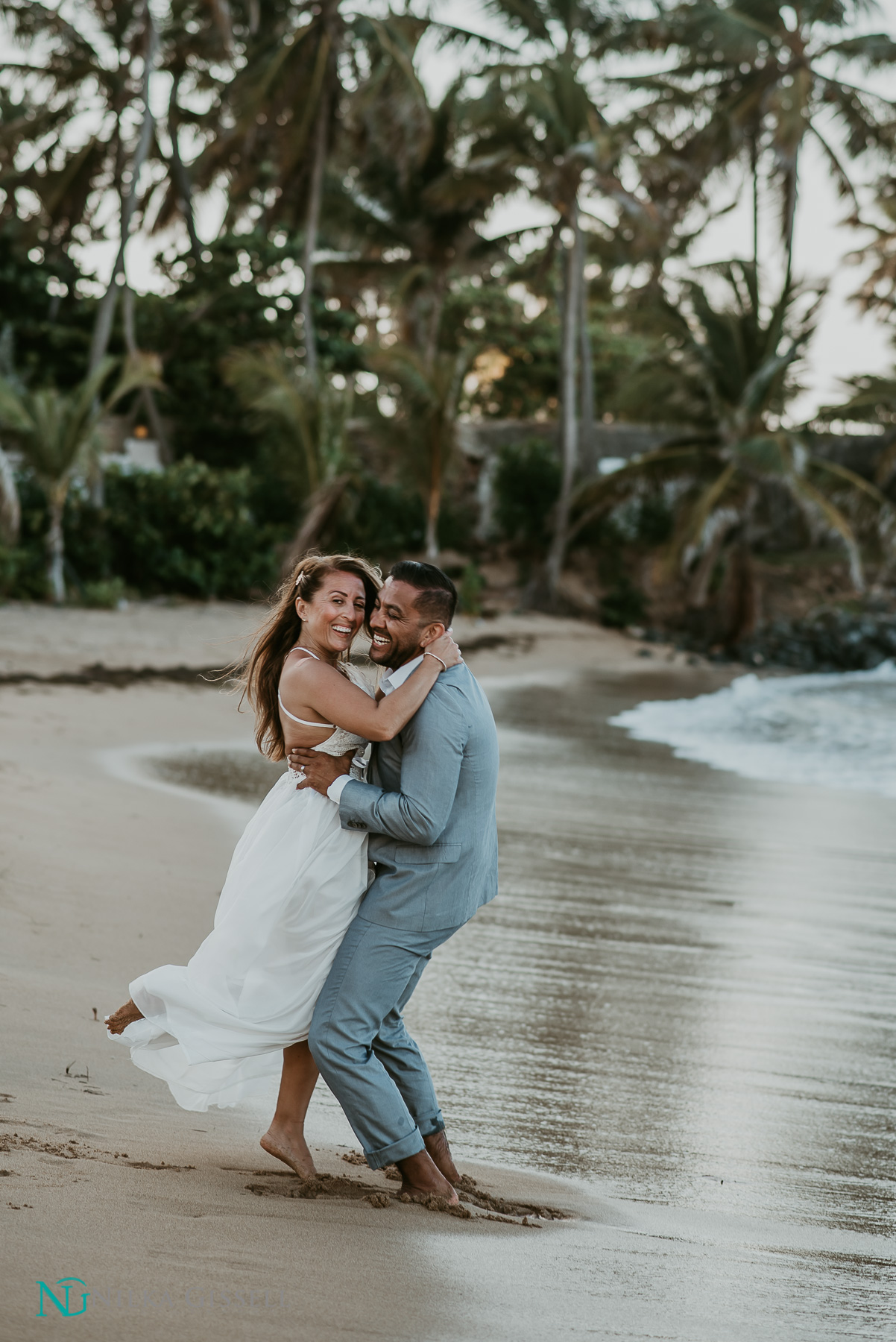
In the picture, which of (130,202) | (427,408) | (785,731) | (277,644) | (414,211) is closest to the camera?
(277,644)

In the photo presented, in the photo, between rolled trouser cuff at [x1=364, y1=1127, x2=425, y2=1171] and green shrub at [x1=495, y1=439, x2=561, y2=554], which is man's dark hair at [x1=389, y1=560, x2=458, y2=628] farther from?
green shrub at [x1=495, y1=439, x2=561, y2=554]

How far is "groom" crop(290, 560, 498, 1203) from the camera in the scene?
2709 mm

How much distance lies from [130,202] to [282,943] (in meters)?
18.2

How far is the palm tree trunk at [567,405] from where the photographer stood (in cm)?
2177

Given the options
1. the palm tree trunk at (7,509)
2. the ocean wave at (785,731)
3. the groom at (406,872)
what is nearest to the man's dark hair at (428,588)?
the groom at (406,872)

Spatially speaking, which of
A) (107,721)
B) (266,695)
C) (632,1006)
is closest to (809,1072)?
(632,1006)

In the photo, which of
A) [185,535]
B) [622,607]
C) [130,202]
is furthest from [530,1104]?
[622,607]

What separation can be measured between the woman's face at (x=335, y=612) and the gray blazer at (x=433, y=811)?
302 millimetres

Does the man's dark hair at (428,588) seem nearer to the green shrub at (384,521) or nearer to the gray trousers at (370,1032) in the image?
the gray trousers at (370,1032)

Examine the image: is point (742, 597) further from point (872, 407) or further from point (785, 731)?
point (785, 731)

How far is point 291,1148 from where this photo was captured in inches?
111

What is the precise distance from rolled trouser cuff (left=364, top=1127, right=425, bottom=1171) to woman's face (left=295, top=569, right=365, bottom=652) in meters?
1.14

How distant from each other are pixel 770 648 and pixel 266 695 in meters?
19.7

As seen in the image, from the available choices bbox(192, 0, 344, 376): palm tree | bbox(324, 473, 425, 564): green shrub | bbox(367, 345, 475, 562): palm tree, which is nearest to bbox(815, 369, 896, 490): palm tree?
bbox(367, 345, 475, 562): palm tree
